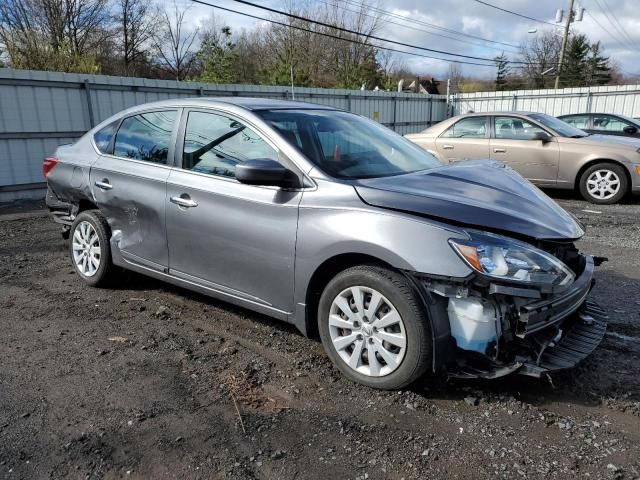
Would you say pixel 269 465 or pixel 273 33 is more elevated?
pixel 273 33

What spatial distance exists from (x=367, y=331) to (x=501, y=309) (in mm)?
749

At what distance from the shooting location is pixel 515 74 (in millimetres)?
64312

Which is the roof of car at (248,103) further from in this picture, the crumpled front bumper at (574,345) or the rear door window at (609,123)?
the rear door window at (609,123)

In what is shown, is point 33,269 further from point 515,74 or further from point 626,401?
point 515,74

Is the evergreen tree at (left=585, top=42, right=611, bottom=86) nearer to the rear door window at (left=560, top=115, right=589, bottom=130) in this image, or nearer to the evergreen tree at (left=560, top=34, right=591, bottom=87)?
the evergreen tree at (left=560, top=34, right=591, bottom=87)

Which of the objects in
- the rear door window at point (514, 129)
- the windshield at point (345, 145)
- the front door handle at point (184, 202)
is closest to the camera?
the windshield at point (345, 145)

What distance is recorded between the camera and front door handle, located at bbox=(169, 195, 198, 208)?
12.1ft

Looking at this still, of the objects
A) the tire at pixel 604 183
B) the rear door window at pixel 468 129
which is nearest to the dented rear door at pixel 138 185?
the rear door window at pixel 468 129

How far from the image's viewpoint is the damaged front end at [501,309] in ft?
8.61

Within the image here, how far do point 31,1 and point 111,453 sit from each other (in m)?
34.6

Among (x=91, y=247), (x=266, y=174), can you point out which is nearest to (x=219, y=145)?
(x=266, y=174)

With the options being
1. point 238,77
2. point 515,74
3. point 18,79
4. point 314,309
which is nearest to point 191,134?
point 314,309

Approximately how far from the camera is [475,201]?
294cm

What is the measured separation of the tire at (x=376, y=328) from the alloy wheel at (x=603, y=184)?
7316mm
